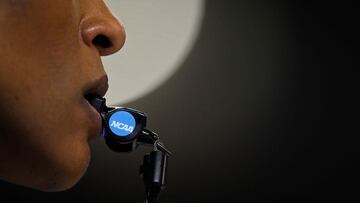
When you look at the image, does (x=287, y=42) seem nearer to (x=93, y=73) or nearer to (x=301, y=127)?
(x=301, y=127)

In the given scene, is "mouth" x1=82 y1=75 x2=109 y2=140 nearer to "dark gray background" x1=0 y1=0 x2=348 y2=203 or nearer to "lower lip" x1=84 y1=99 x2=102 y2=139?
"lower lip" x1=84 y1=99 x2=102 y2=139

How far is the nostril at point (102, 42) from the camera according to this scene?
1.69ft

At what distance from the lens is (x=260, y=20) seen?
1.40 m

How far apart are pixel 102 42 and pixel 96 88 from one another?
5 centimetres

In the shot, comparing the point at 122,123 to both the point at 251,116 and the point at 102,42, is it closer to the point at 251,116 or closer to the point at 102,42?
the point at 102,42

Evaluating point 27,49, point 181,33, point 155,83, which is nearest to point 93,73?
point 27,49

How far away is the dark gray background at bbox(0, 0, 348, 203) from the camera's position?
1411 millimetres

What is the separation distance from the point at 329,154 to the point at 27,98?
141cm

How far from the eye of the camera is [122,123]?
63 centimetres

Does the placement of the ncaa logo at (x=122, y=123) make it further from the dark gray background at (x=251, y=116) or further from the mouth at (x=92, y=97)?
the dark gray background at (x=251, y=116)

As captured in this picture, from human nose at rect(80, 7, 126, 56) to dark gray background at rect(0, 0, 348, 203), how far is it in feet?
2.78

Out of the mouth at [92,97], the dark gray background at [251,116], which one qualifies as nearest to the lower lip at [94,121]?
the mouth at [92,97]

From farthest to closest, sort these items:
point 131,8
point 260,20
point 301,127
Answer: point 301,127, point 260,20, point 131,8

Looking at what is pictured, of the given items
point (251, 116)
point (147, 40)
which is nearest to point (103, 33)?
point (147, 40)
